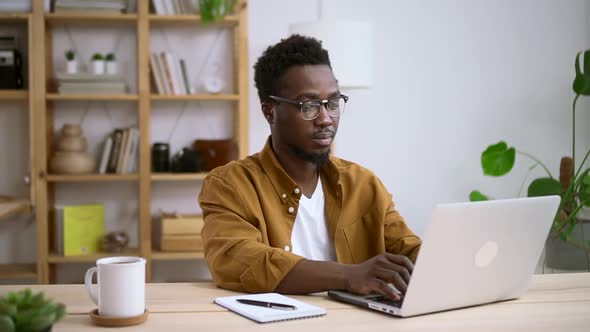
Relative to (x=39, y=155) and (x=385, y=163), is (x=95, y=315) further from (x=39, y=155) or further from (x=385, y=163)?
(x=385, y=163)

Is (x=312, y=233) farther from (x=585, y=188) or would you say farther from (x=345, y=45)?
(x=585, y=188)

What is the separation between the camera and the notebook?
1340 millimetres

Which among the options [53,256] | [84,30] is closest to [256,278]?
[53,256]

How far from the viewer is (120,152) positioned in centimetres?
373

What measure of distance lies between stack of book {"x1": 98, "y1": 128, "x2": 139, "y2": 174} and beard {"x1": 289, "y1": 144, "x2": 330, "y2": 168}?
1.93 metres

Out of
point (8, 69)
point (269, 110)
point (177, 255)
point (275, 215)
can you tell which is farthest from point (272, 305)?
point (8, 69)

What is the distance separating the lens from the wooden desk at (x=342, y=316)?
4.26 feet

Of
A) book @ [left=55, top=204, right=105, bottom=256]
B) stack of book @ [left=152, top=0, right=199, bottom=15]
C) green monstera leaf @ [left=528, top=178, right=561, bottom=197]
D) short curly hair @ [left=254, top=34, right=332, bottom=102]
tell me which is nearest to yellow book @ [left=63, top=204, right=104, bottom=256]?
book @ [left=55, top=204, right=105, bottom=256]

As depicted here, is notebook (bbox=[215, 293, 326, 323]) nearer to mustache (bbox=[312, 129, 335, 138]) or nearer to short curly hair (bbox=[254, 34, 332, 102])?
mustache (bbox=[312, 129, 335, 138])

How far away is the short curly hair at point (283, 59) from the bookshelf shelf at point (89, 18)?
1720 millimetres

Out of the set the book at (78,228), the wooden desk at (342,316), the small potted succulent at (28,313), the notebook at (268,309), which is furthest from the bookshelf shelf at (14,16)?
the small potted succulent at (28,313)

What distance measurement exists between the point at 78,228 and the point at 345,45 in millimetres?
1607

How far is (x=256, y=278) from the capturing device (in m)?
1.62

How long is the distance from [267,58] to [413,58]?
2.11 meters
